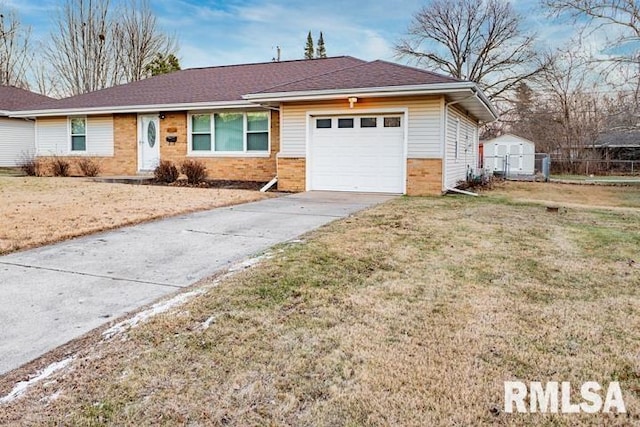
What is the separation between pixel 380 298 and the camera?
3779 mm

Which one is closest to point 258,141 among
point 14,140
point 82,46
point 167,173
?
point 167,173

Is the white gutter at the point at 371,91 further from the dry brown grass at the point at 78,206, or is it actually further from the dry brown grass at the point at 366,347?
the dry brown grass at the point at 366,347

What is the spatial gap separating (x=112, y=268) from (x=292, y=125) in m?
8.44

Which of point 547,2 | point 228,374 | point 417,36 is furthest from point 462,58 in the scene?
point 228,374

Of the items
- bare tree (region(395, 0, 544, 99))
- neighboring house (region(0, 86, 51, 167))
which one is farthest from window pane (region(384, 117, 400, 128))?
bare tree (region(395, 0, 544, 99))

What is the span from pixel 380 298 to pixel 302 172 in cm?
907

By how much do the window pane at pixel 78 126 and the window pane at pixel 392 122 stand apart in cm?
1178

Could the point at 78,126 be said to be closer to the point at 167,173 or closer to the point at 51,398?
the point at 167,173

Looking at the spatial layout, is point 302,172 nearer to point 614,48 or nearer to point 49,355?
point 49,355

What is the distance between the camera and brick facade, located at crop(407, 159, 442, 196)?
11312mm

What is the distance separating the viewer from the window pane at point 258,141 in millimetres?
14519

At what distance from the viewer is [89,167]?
53.6ft

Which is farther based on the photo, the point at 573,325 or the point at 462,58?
the point at 462,58

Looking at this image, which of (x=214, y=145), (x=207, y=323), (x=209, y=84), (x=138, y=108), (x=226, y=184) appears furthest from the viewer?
(x=209, y=84)
